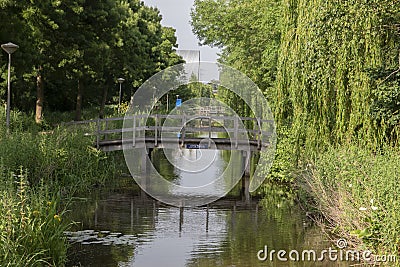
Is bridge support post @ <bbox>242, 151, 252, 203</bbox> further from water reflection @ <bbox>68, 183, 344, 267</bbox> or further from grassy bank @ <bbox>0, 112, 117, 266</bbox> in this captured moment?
grassy bank @ <bbox>0, 112, 117, 266</bbox>

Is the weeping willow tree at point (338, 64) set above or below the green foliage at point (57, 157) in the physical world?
above

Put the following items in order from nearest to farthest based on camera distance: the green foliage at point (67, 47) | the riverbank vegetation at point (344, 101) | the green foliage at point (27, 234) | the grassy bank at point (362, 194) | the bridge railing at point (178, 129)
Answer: the green foliage at point (27, 234) < the grassy bank at point (362, 194) < the riverbank vegetation at point (344, 101) < the green foliage at point (67, 47) < the bridge railing at point (178, 129)

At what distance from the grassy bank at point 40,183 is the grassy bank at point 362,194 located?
4.28m

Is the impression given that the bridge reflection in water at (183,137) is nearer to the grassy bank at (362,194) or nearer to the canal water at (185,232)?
the canal water at (185,232)

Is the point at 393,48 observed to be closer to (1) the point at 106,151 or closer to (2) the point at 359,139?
(2) the point at 359,139

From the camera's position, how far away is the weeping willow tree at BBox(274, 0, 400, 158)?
36.2ft

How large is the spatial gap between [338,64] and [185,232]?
441cm

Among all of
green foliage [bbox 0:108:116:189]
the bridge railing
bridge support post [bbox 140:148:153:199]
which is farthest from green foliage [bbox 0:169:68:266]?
the bridge railing

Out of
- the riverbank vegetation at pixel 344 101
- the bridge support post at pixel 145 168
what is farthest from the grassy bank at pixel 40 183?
the riverbank vegetation at pixel 344 101

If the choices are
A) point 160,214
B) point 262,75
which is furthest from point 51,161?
point 262,75

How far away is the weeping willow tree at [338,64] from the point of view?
36.2ft

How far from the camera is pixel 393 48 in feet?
38.7

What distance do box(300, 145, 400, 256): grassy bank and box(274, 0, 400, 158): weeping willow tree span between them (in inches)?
26.0

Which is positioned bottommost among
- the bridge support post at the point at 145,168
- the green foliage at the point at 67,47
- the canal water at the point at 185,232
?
the canal water at the point at 185,232
